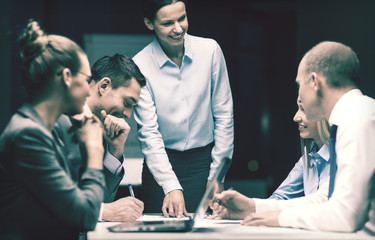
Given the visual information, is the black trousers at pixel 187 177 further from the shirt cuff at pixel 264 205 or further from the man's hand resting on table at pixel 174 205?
the shirt cuff at pixel 264 205

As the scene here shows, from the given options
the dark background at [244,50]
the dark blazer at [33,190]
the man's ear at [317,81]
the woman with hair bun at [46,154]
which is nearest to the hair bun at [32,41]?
the woman with hair bun at [46,154]

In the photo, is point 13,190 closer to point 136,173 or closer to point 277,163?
point 136,173

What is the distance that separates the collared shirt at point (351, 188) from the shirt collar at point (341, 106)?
5cm

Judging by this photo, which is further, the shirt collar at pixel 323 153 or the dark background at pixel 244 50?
the dark background at pixel 244 50

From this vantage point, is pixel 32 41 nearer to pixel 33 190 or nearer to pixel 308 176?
pixel 33 190

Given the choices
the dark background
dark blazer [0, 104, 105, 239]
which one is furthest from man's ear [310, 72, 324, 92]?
the dark background

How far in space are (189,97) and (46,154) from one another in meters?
1.56

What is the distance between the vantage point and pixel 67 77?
164 centimetres

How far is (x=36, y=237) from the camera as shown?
58.7 inches

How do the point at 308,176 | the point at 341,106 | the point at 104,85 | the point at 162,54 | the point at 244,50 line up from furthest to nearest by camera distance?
the point at 244,50 → the point at 162,54 → the point at 104,85 → the point at 308,176 → the point at 341,106

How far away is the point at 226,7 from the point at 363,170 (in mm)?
3948

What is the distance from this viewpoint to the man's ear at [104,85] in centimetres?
264

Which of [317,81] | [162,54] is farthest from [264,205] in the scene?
[162,54]

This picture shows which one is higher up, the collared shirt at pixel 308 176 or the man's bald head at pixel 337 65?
the man's bald head at pixel 337 65
